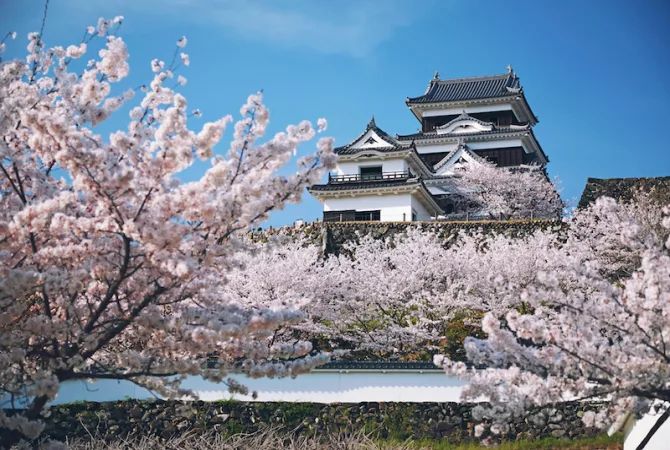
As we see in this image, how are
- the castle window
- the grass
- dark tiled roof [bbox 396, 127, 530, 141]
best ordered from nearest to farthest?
1. the grass
2. the castle window
3. dark tiled roof [bbox 396, 127, 530, 141]

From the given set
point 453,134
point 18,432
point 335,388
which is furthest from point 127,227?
point 453,134

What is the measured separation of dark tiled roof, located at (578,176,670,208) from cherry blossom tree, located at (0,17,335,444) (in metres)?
18.4

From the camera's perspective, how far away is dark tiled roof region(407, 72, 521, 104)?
Result: 34719 millimetres

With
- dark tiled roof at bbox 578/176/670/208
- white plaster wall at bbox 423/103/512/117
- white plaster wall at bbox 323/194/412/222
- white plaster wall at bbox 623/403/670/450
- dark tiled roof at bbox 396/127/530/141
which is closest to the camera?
white plaster wall at bbox 623/403/670/450

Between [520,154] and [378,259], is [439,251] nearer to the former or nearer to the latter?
[378,259]

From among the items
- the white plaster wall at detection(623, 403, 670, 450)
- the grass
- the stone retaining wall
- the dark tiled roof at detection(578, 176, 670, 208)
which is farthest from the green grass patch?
the dark tiled roof at detection(578, 176, 670, 208)

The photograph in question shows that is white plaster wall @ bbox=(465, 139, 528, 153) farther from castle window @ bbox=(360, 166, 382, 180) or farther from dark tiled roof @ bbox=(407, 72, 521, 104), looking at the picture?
castle window @ bbox=(360, 166, 382, 180)

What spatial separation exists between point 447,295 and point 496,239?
5415mm

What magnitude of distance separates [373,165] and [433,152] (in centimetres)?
493

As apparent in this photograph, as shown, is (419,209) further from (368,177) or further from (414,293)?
(414,293)

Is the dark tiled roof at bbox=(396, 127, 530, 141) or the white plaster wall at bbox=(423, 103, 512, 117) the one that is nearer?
the dark tiled roof at bbox=(396, 127, 530, 141)

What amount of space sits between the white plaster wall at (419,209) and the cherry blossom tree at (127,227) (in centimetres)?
2207

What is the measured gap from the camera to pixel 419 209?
93.7ft

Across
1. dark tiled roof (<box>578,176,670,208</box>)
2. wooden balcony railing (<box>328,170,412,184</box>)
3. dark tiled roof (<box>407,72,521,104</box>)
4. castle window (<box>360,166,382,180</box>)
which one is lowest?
dark tiled roof (<box>578,176,670,208</box>)
